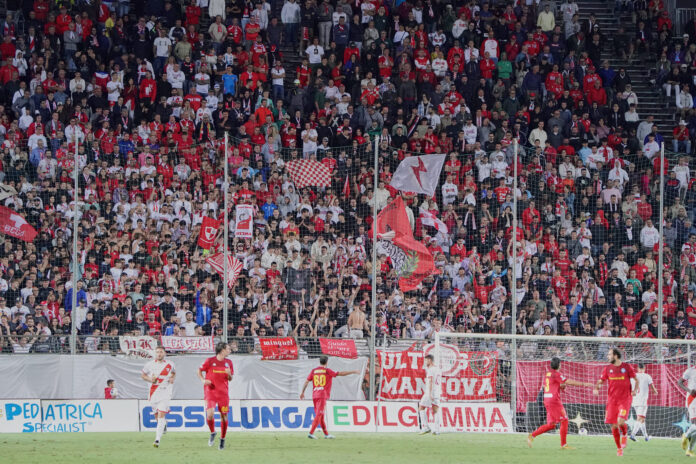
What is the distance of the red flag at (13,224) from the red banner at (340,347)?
7.53m

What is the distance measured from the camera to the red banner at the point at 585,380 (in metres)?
24.9

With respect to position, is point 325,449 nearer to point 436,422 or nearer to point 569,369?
point 436,422

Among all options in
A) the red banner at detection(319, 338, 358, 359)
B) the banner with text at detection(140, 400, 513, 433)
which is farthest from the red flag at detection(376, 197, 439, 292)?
the banner with text at detection(140, 400, 513, 433)

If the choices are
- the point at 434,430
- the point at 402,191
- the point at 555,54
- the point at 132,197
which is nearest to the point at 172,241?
the point at 132,197

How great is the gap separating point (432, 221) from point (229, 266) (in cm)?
534

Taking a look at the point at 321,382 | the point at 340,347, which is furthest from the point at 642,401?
the point at 321,382

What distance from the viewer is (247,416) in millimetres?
24422

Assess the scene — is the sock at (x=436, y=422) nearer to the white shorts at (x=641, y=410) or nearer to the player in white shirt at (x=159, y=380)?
the white shorts at (x=641, y=410)

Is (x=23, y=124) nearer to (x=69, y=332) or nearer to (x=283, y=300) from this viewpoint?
(x=69, y=332)

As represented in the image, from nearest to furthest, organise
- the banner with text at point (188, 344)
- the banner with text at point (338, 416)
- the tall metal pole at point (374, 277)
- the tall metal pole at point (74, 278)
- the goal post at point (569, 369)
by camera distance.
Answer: the banner with text at point (338, 416) → the goal post at point (569, 369) → the tall metal pole at point (74, 278) → the tall metal pole at point (374, 277) → the banner with text at point (188, 344)

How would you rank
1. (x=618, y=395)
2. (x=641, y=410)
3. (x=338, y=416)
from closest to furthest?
(x=618, y=395) → (x=641, y=410) → (x=338, y=416)

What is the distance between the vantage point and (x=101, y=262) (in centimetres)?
2725

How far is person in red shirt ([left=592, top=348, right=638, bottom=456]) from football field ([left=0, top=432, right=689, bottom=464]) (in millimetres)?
452

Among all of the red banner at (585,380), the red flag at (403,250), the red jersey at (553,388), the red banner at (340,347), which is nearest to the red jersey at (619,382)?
the red jersey at (553,388)
